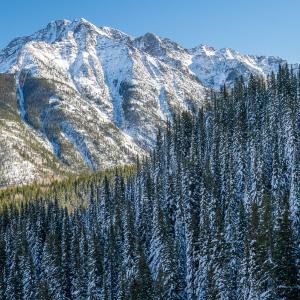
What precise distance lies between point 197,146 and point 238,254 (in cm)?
6622

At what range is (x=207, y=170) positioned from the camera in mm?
114188

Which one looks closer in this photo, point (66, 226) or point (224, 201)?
point (224, 201)

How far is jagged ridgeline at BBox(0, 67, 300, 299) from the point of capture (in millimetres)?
66625

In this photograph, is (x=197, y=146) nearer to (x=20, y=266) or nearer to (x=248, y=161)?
(x=248, y=161)

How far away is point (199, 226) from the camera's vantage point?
9638 centimetres

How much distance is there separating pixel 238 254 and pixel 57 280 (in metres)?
54.8

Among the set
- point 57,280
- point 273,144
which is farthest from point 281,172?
point 57,280

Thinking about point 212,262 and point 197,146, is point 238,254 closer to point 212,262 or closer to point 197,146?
point 212,262

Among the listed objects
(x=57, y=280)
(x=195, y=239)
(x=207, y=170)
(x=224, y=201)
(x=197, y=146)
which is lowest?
(x=57, y=280)

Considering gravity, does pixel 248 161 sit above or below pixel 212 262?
above

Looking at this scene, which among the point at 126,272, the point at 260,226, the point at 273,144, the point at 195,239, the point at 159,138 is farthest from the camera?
the point at 159,138

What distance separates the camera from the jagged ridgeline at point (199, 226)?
6662 cm

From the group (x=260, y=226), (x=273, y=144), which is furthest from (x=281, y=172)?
(x=260, y=226)

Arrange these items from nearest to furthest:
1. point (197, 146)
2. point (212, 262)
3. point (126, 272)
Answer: point (212, 262) → point (126, 272) → point (197, 146)
